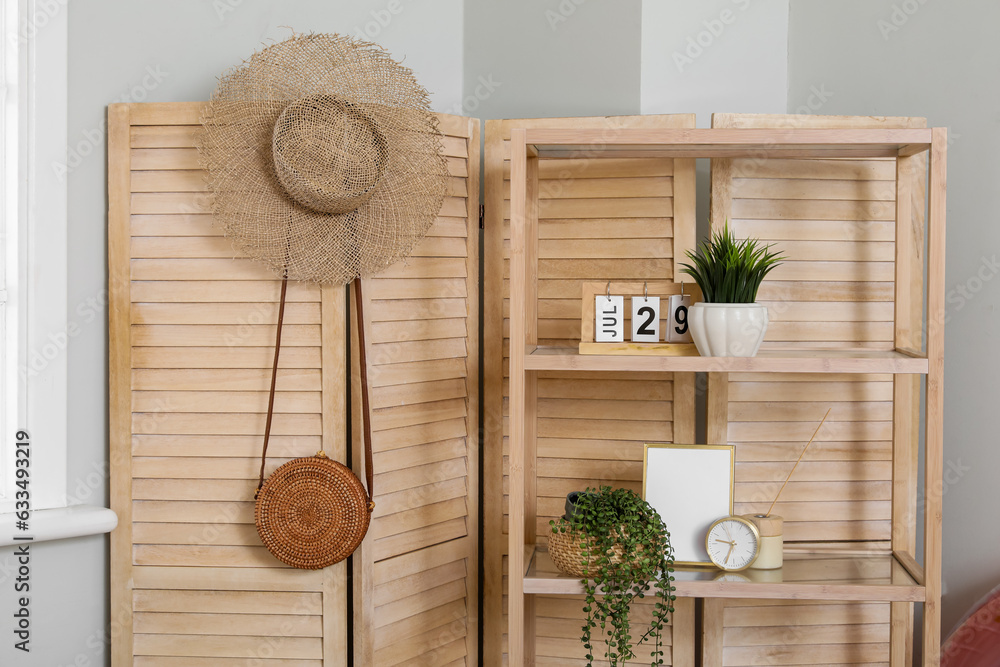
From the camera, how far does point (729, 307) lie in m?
1.54

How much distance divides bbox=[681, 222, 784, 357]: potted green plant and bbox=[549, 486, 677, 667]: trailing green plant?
14.6 inches

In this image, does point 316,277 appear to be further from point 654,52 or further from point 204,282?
point 654,52

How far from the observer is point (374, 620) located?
1729 millimetres

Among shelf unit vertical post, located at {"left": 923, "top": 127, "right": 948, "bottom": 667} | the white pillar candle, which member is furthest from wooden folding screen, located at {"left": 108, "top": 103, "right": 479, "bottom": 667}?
shelf unit vertical post, located at {"left": 923, "top": 127, "right": 948, "bottom": 667}

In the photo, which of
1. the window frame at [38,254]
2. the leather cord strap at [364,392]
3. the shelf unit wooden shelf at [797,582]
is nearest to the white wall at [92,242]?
the window frame at [38,254]

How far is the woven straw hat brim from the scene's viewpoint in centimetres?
165

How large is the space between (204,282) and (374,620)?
0.85 m

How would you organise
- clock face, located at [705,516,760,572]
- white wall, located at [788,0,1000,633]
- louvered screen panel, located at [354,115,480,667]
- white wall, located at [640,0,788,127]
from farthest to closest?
white wall, located at [640,0,788,127] → white wall, located at [788,0,1000,633] → louvered screen panel, located at [354,115,480,667] → clock face, located at [705,516,760,572]

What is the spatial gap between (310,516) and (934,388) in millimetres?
1320

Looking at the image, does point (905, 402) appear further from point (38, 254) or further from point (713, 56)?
point (38, 254)

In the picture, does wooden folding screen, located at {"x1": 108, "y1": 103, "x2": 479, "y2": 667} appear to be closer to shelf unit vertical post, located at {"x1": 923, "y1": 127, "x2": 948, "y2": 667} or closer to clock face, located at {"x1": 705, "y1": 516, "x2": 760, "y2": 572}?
clock face, located at {"x1": 705, "y1": 516, "x2": 760, "y2": 572}

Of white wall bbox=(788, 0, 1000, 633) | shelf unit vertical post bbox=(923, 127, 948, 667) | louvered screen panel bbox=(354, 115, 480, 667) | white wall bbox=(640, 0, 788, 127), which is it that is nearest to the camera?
shelf unit vertical post bbox=(923, 127, 948, 667)

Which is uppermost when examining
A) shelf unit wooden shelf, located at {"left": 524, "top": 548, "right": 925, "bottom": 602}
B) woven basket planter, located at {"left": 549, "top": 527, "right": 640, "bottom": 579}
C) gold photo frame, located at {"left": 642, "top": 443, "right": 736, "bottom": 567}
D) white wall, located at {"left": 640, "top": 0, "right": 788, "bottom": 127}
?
white wall, located at {"left": 640, "top": 0, "right": 788, "bottom": 127}

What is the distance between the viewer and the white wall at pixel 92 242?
1729mm
